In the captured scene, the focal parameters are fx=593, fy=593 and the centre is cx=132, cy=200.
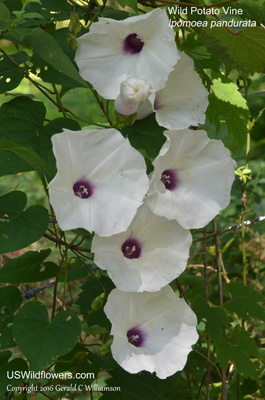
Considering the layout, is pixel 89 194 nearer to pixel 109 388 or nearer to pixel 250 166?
pixel 109 388

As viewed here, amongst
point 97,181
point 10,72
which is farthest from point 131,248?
point 10,72

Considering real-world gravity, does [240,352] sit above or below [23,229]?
below

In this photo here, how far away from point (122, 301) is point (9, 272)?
0.29 meters

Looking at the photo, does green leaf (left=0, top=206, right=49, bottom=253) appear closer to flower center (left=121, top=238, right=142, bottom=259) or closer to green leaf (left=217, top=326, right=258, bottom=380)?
flower center (left=121, top=238, right=142, bottom=259)

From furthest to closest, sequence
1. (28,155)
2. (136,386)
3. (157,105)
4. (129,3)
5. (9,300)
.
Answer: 1. (136,386)
2. (9,300)
3. (157,105)
4. (129,3)
5. (28,155)

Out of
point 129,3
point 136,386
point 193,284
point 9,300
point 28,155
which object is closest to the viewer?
point 28,155

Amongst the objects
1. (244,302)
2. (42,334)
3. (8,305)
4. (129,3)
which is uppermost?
(129,3)

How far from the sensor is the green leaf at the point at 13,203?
49.4 inches

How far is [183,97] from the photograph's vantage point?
1315 millimetres

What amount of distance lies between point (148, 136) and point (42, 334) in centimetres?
47

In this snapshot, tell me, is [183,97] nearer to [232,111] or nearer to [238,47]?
[238,47]

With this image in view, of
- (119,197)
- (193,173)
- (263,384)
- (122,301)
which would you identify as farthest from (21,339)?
(263,384)

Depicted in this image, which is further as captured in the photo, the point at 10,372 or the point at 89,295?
the point at 89,295

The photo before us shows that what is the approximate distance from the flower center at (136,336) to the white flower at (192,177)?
0.25m
